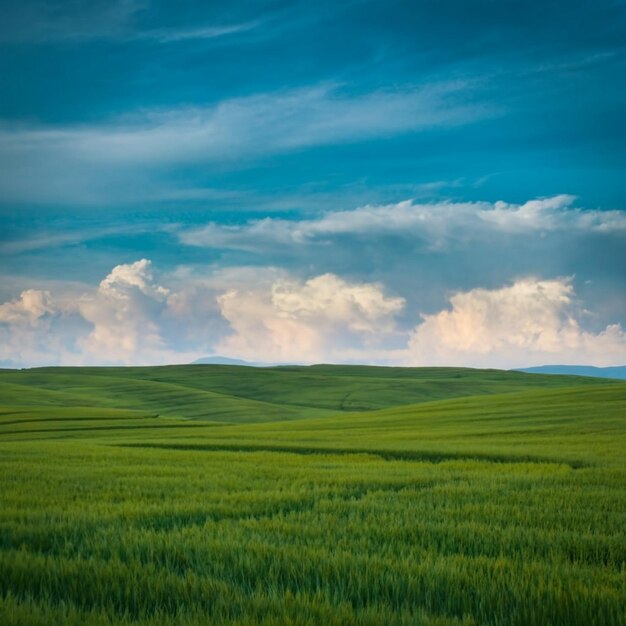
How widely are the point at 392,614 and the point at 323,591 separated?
2.59 feet

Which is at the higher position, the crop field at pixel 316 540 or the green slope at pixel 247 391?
the crop field at pixel 316 540

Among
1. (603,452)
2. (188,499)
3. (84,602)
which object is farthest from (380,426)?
(84,602)

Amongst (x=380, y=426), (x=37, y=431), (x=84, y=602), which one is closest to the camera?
(x=84, y=602)

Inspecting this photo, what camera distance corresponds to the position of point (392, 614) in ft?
16.2

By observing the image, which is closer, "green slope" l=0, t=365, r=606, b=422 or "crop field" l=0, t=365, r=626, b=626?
"crop field" l=0, t=365, r=626, b=626

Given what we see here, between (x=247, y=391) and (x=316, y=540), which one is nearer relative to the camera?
(x=316, y=540)

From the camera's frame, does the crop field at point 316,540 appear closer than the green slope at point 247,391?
Yes

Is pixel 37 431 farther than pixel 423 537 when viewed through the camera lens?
Yes

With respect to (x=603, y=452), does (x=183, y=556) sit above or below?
above

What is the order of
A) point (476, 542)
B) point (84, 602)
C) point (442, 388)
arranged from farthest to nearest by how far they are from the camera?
1. point (442, 388)
2. point (476, 542)
3. point (84, 602)

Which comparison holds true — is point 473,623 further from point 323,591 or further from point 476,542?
point 476,542

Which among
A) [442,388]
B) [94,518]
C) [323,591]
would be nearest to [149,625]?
[323,591]

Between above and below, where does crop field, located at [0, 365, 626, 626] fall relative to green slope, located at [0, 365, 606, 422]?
above

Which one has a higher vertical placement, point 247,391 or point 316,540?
point 316,540
